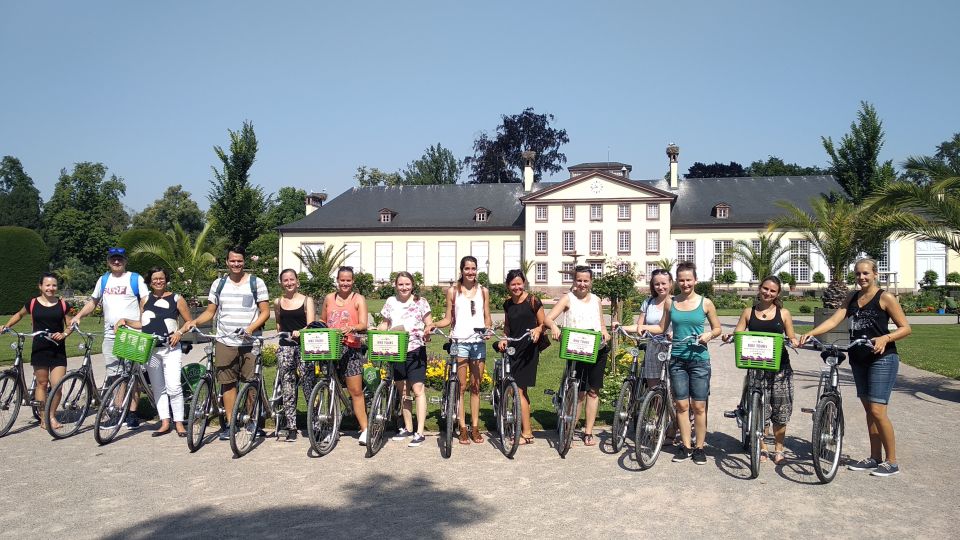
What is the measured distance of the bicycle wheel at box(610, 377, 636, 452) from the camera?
6.78 m

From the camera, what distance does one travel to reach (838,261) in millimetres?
22062

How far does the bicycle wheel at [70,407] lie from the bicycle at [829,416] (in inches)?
275

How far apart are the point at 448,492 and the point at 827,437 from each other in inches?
123

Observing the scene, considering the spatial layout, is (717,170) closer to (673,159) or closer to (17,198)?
(673,159)

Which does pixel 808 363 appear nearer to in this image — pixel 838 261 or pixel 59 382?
pixel 838 261

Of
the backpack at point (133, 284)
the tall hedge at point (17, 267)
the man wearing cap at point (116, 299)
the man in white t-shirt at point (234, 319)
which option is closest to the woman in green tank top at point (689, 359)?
the man in white t-shirt at point (234, 319)

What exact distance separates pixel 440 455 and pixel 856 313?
12.5ft

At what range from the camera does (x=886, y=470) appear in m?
6.15

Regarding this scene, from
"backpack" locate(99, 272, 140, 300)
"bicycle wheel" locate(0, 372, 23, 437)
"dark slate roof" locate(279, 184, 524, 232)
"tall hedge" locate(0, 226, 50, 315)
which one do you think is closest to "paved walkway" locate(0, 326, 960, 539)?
"bicycle wheel" locate(0, 372, 23, 437)

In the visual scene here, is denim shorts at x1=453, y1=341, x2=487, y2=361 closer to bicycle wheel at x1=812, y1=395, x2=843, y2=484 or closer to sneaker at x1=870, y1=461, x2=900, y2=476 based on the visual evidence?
bicycle wheel at x1=812, y1=395, x2=843, y2=484

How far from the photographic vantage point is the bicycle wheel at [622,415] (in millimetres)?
6777

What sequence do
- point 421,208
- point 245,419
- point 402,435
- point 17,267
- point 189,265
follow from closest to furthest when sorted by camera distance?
point 245,419 < point 402,435 < point 189,265 < point 17,267 < point 421,208

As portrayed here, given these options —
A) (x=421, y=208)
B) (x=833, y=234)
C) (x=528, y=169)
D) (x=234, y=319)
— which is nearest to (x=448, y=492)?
(x=234, y=319)

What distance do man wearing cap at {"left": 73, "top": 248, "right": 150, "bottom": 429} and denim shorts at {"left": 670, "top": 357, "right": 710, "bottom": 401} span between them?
18.0ft
